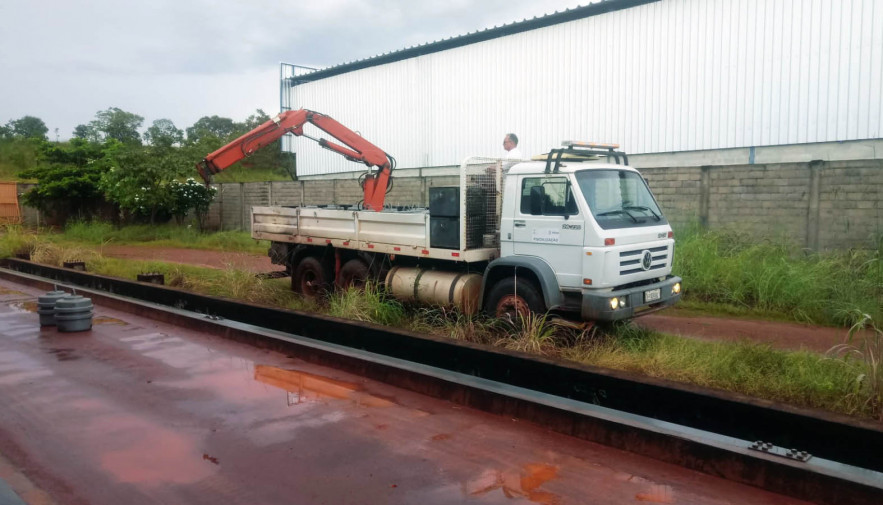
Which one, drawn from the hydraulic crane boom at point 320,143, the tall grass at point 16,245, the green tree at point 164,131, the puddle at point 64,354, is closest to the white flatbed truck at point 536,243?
the hydraulic crane boom at point 320,143

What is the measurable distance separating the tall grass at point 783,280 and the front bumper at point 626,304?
2.95 meters

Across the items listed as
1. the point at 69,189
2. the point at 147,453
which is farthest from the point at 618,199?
the point at 69,189

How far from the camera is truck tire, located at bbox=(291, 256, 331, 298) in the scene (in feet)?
34.7

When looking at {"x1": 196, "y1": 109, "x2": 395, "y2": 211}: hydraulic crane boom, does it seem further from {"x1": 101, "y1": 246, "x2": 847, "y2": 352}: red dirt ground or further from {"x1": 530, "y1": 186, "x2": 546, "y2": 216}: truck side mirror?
{"x1": 101, "y1": 246, "x2": 847, "y2": 352}: red dirt ground

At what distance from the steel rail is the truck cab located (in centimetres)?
144

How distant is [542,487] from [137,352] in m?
5.19

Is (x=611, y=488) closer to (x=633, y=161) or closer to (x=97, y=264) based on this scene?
(x=97, y=264)

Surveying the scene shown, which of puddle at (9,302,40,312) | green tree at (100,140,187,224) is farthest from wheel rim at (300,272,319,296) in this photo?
green tree at (100,140,187,224)

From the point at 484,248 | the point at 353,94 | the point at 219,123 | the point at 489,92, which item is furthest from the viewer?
the point at 219,123

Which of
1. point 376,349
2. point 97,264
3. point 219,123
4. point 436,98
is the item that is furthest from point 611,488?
point 219,123

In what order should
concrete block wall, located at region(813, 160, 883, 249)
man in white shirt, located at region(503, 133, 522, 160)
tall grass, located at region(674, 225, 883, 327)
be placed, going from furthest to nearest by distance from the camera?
concrete block wall, located at region(813, 160, 883, 249) → tall grass, located at region(674, 225, 883, 327) → man in white shirt, located at region(503, 133, 522, 160)

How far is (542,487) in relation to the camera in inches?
170

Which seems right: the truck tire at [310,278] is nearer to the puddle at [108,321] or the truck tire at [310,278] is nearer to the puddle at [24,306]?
the puddle at [108,321]

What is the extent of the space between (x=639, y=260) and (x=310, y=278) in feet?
17.9
